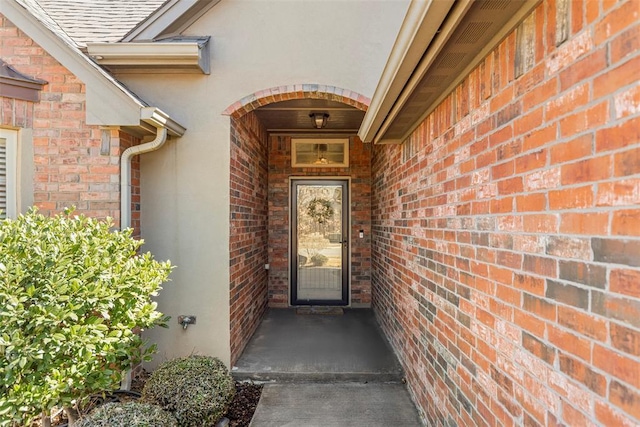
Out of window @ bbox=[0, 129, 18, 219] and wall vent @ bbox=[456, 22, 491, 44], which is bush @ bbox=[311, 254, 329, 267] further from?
wall vent @ bbox=[456, 22, 491, 44]

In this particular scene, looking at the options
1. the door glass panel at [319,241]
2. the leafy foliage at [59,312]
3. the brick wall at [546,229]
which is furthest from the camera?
the door glass panel at [319,241]

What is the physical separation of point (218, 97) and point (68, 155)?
153cm

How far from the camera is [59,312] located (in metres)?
2.06

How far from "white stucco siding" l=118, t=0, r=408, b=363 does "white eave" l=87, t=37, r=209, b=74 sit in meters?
0.13

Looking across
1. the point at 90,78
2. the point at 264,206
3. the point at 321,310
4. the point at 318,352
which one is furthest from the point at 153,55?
the point at 321,310

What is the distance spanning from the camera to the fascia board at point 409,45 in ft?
4.55

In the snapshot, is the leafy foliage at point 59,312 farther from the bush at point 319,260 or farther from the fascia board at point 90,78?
the bush at point 319,260

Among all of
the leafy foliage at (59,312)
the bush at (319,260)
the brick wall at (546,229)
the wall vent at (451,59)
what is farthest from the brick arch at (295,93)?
the bush at (319,260)

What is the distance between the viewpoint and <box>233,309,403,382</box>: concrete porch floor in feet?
11.1

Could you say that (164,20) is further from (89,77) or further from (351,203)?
(351,203)

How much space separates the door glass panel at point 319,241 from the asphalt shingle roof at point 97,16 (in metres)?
3.32

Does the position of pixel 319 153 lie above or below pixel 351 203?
above

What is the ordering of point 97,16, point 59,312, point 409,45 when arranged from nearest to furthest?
1. point 409,45
2. point 59,312
3. point 97,16

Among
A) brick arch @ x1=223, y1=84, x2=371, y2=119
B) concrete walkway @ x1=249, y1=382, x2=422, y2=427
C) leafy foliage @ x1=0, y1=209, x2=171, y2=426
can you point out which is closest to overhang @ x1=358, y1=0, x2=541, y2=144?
brick arch @ x1=223, y1=84, x2=371, y2=119
